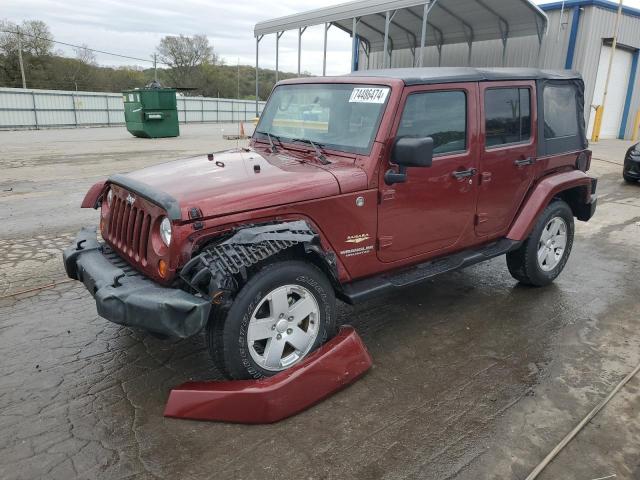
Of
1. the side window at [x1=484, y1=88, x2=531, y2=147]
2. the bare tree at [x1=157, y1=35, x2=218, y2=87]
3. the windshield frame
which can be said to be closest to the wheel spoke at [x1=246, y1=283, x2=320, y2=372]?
the windshield frame

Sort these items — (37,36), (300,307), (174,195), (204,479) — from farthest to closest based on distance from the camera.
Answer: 1. (37,36)
2. (300,307)
3. (174,195)
4. (204,479)

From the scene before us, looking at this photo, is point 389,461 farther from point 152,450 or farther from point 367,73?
point 367,73

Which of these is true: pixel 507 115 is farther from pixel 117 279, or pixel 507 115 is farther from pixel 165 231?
pixel 117 279

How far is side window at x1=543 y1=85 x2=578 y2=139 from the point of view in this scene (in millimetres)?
4637

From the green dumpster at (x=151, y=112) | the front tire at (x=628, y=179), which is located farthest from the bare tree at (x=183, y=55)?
the front tire at (x=628, y=179)

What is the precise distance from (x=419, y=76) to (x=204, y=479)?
9.58 feet

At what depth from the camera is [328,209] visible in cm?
321

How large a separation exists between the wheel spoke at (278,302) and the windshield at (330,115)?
1154 mm

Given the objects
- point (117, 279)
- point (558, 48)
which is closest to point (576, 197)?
point (117, 279)

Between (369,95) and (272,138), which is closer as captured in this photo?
(369,95)

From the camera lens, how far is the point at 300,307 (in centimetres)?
311

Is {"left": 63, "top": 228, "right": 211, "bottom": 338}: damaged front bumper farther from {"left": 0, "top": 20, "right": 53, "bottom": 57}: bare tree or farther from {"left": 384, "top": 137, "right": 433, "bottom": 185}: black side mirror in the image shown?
{"left": 0, "top": 20, "right": 53, "bottom": 57}: bare tree

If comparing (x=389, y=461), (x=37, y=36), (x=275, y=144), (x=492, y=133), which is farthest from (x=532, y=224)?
(x=37, y=36)

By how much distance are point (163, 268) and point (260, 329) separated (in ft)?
2.17
